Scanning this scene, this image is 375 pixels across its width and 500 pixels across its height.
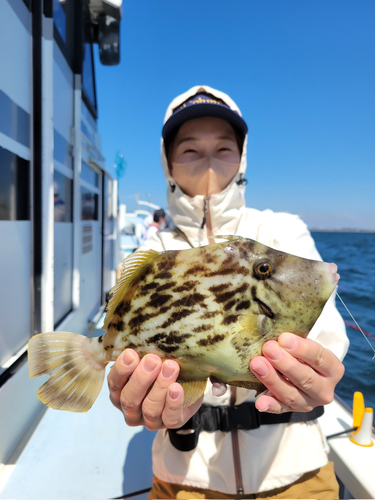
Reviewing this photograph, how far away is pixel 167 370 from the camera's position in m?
1.13

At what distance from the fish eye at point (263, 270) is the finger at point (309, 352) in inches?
8.2

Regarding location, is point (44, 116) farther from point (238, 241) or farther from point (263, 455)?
point (263, 455)

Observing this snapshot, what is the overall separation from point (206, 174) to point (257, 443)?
1.54 m

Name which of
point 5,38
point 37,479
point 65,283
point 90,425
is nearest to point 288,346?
point 37,479

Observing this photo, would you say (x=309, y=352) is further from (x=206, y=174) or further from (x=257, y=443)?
(x=206, y=174)

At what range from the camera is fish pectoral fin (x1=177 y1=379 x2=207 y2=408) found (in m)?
1.20

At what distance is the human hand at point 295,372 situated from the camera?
3.43ft

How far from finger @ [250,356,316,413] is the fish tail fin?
67cm

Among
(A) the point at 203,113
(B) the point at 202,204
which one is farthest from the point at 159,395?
(A) the point at 203,113

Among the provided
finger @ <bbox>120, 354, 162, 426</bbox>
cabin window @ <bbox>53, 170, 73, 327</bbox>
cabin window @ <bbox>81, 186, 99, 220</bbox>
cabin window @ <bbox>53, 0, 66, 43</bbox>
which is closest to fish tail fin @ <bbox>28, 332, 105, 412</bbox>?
finger @ <bbox>120, 354, 162, 426</bbox>

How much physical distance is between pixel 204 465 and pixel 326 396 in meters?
0.89

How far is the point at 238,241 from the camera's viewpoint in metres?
1.16

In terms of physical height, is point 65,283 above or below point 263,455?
above

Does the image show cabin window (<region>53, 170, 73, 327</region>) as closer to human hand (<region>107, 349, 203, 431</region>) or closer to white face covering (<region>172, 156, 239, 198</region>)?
white face covering (<region>172, 156, 239, 198</region>)
